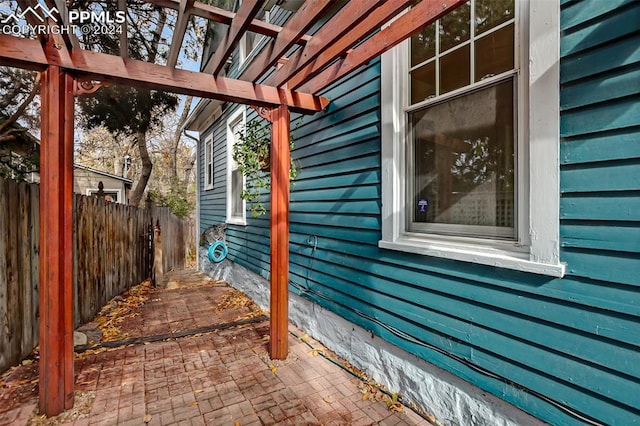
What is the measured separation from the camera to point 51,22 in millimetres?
2064

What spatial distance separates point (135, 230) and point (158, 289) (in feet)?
4.08

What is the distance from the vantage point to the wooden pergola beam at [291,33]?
6.21 ft

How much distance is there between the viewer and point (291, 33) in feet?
7.18

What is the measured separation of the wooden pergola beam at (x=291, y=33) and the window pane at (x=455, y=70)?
95 cm

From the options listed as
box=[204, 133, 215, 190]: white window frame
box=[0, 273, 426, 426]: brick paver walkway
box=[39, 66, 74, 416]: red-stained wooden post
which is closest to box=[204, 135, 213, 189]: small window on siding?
box=[204, 133, 215, 190]: white window frame

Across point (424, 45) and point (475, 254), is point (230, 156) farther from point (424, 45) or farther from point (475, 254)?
point (475, 254)

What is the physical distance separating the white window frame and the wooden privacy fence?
1436mm

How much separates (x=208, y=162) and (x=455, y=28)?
280 inches

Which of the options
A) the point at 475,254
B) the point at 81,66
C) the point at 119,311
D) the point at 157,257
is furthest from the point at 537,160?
the point at 157,257

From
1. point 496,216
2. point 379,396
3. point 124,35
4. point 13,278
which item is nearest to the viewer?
point 496,216

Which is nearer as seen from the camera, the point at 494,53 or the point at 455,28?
the point at 494,53

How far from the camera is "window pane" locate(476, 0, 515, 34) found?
1.85 m

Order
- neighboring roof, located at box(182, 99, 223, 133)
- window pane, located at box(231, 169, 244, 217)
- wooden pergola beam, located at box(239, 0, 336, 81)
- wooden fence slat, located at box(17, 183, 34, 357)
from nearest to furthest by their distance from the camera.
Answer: wooden pergola beam, located at box(239, 0, 336, 81) → wooden fence slat, located at box(17, 183, 34, 357) → window pane, located at box(231, 169, 244, 217) → neighboring roof, located at box(182, 99, 223, 133)

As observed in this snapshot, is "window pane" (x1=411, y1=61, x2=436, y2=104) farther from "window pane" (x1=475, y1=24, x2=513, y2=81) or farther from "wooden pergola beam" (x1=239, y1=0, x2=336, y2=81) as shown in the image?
"wooden pergola beam" (x1=239, y1=0, x2=336, y2=81)
